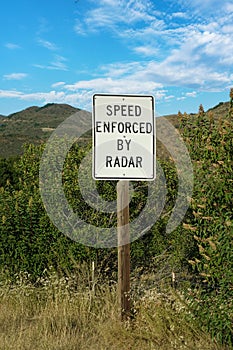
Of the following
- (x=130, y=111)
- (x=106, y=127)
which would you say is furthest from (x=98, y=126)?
(x=130, y=111)

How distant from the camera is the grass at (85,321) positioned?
504 cm

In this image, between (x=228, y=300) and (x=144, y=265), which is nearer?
(x=228, y=300)

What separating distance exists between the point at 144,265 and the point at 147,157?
2.49 meters

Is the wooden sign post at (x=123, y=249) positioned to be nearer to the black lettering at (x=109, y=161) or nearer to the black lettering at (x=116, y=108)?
the black lettering at (x=109, y=161)

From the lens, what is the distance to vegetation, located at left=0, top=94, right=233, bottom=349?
471cm

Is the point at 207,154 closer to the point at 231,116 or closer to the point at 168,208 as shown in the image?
the point at 231,116

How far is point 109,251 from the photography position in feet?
24.0

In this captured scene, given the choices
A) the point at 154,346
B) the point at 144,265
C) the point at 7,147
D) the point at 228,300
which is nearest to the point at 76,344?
the point at 154,346

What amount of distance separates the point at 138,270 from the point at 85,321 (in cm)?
152

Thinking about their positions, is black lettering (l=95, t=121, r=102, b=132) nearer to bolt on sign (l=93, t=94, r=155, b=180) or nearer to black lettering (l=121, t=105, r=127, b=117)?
bolt on sign (l=93, t=94, r=155, b=180)

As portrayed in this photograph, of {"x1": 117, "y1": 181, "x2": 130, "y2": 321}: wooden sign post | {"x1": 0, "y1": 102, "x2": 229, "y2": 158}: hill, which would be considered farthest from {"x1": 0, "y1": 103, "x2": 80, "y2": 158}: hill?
{"x1": 117, "y1": 181, "x2": 130, "y2": 321}: wooden sign post

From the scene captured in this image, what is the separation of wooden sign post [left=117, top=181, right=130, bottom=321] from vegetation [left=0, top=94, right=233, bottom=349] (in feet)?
0.45

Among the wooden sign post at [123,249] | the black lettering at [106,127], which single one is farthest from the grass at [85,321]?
A: the black lettering at [106,127]

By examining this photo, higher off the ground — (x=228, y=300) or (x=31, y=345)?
(x=228, y=300)
